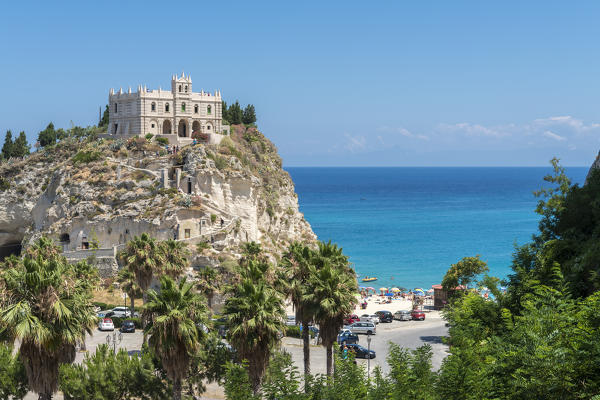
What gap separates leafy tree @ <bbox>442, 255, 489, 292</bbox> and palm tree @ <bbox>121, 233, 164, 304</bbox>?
27561 millimetres

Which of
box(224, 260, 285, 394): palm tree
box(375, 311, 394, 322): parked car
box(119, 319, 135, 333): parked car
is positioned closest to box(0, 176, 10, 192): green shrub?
box(119, 319, 135, 333): parked car

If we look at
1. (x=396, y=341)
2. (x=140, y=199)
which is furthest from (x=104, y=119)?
(x=396, y=341)

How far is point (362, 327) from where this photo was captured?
189 ft

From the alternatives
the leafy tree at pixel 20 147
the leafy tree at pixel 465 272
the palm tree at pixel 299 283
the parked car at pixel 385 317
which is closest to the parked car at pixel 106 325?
the palm tree at pixel 299 283

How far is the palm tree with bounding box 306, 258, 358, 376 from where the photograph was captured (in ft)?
111

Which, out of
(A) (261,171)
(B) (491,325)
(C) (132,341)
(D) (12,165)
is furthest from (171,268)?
(D) (12,165)

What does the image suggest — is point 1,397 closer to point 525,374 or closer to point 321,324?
point 321,324

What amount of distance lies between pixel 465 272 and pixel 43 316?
43.0 m

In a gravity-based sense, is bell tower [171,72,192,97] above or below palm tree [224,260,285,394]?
above

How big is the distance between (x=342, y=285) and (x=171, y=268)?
20.5 m

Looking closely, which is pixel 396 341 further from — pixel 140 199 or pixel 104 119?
pixel 104 119

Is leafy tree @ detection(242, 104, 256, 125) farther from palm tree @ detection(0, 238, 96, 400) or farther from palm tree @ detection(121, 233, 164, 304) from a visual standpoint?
palm tree @ detection(0, 238, 96, 400)

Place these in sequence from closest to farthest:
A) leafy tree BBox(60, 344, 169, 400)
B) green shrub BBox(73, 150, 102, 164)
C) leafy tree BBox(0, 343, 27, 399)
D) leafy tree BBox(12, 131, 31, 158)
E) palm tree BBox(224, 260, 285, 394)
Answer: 1. palm tree BBox(224, 260, 285, 394)
2. leafy tree BBox(60, 344, 169, 400)
3. leafy tree BBox(0, 343, 27, 399)
4. green shrub BBox(73, 150, 102, 164)
5. leafy tree BBox(12, 131, 31, 158)

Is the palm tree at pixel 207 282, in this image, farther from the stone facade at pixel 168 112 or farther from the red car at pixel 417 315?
the stone facade at pixel 168 112
